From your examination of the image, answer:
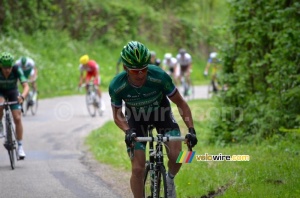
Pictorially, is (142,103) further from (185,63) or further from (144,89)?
(185,63)

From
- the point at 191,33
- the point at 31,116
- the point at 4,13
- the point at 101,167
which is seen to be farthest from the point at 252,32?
the point at 191,33

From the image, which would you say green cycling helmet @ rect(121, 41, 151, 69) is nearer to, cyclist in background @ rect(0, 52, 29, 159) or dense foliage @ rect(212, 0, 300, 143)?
cyclist in background @ rect(0, 52, 29, 159)

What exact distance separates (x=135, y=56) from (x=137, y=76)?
301mm

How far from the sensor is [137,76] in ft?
24.6

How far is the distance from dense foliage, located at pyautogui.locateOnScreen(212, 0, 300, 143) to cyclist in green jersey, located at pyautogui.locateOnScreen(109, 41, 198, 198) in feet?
18.8

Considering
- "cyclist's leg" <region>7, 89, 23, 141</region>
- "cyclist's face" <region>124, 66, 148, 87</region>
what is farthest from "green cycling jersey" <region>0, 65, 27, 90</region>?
"cyclist's face" <region>124, 66, 148, 87</region>

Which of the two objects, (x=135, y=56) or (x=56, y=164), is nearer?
(x=135, y=56)

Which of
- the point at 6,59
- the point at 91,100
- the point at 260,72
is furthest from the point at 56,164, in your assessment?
the point at 91,100

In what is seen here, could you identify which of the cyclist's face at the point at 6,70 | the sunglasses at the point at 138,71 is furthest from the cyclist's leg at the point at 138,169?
the cyclist's face at the point at 6,70

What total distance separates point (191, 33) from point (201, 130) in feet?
124

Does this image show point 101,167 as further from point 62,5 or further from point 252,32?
point 62,5

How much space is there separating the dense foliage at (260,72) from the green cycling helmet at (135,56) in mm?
6389

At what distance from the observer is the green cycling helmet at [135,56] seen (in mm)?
7285

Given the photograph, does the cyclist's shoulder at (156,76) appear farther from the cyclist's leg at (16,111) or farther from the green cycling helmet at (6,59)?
the cyclist's leg at (16,111)
